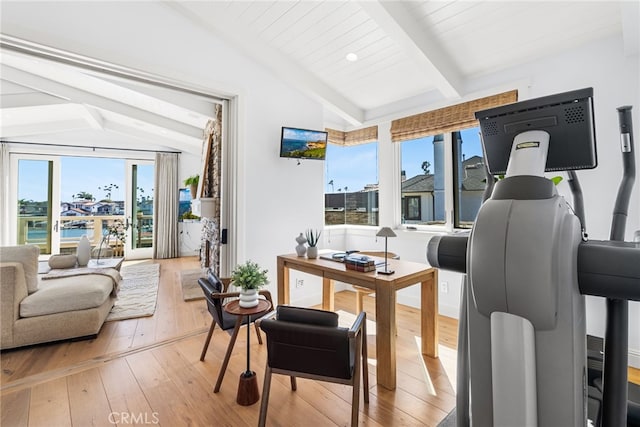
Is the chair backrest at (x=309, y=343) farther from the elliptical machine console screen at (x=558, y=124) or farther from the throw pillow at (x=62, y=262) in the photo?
the throw pillow at (x=62, y=262)

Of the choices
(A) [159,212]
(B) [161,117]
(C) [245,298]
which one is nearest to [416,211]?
(C) [245,298]

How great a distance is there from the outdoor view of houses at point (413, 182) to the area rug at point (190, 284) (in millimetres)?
2015

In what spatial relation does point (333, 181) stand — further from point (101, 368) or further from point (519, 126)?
point (519, 126)

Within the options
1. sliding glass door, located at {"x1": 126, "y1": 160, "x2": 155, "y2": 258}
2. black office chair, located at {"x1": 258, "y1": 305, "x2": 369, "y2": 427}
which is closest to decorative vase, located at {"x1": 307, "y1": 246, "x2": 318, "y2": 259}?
black office chair, located at {"x1": 258, "y1": 305, "x2": 369, "y2": 427}

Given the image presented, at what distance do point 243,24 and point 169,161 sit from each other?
198 inches

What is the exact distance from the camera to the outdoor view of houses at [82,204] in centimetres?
587

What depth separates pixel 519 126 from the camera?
2.47 ft

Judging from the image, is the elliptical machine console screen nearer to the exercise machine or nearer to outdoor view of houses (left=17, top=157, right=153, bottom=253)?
the exercise machine

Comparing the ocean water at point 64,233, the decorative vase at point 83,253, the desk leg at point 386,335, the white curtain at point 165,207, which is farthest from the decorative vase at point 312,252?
the ocean water at point 64,233

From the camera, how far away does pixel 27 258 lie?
2443 millimetres

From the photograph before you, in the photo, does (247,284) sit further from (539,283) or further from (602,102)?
(602,102)

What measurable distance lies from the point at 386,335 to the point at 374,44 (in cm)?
236

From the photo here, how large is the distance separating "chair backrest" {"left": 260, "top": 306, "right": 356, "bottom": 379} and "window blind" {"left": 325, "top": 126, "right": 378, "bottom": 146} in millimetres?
2934

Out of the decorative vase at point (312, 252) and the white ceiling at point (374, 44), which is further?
the decorative vase at point (312, 252)
